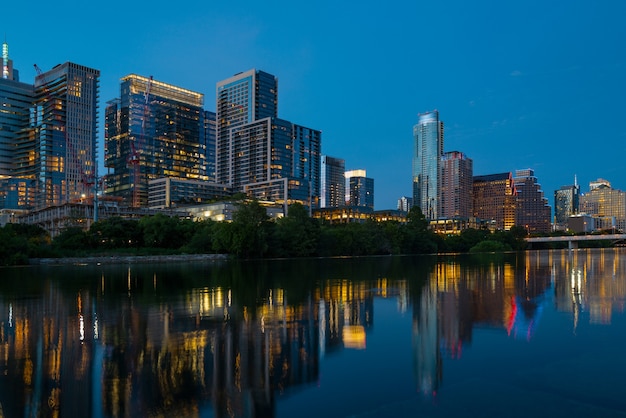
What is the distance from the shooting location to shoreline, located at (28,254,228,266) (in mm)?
71812

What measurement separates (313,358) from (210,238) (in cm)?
8359

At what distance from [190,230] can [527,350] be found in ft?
301

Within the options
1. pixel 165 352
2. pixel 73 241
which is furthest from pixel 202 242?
pixel 165 352

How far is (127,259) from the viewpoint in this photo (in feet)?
261

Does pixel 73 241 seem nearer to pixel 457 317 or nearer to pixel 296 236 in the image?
pixel 296 236

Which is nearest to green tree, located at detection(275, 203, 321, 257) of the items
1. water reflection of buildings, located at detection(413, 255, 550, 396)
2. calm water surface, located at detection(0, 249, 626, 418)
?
water reflection of buildings, located at detection(413, 255, 550, 396)

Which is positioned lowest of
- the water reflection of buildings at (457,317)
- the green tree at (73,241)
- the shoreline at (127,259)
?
the shoreline at (127,259)

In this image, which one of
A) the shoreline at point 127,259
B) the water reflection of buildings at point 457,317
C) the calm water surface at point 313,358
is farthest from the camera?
the shoreline at point 127,259

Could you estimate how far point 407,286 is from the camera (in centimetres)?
3503

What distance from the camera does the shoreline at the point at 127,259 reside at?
71812mm

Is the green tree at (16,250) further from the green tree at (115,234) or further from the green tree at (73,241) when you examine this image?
the green tree at (115,234)

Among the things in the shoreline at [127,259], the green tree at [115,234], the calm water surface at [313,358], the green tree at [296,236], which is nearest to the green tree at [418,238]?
the green tree at [296,236]

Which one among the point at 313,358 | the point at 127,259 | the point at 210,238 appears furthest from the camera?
the point at 210,238

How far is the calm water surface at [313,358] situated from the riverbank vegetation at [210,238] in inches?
2326
